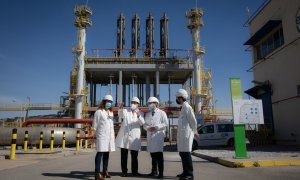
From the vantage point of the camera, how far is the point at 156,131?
6242 millimetres

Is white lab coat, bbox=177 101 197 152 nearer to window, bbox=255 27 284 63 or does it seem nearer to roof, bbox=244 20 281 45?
window, bbox=255 27 284 63

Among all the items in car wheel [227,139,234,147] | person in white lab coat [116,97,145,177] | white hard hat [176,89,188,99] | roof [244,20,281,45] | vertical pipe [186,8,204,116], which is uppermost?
vertical pipe [186,8,204,116]

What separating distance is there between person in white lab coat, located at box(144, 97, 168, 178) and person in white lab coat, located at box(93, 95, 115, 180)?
34.2 inches

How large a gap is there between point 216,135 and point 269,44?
25.8ft

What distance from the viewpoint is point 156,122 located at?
6316 millimetres

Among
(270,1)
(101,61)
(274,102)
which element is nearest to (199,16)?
(101,61)

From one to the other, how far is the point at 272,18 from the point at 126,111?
52.1 ft

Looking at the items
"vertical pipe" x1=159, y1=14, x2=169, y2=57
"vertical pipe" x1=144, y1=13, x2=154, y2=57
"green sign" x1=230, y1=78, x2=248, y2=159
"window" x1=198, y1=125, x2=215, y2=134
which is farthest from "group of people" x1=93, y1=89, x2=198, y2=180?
"vertical pipe" x1=144, y1=13, x2=154, y2=57

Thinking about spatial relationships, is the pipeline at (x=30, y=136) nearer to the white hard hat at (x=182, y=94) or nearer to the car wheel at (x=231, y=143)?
the car wheel at (x=231, y=143)

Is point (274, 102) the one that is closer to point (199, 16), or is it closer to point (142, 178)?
point (142, 178)

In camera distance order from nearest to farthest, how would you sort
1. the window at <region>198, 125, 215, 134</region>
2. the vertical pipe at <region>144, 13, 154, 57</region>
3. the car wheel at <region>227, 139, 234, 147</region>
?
1. the car wheel at <region>227, 139, 234, 147</region>
2. the window at <region>198, 125, 215, 134</region>
3. the vertical pipe at <region>144, 13, 154, 57</region>

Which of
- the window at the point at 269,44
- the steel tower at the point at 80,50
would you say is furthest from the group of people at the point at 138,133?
the steel tower at the point at 80,50

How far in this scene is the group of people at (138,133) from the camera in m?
5.72

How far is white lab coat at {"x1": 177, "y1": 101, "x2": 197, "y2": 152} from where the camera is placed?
5691mm
